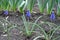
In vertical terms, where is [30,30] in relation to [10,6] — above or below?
below

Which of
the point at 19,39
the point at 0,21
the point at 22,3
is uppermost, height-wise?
the point at 22,3

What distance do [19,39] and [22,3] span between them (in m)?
0.62

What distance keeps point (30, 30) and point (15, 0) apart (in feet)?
1.90

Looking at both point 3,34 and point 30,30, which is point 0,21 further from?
point 30,30

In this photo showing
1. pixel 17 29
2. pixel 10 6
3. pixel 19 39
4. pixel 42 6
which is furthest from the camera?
pixel 10 6

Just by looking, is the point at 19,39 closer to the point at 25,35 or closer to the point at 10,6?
the point at 25,35

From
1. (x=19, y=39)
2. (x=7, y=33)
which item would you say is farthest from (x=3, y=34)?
(x=19, y=39)

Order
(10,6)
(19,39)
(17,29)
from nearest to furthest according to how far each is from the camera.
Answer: (19,39) → (17,29) → (10,6)

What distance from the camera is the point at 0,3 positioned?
8.42ft

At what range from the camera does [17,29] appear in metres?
2.29

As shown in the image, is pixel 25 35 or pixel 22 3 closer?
pixel 25 35

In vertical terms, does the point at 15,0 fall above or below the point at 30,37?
above

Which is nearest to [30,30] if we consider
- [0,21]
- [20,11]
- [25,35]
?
[25,35]

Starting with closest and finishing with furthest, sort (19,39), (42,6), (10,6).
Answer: (19,39)
(42,6)
(10,6)
